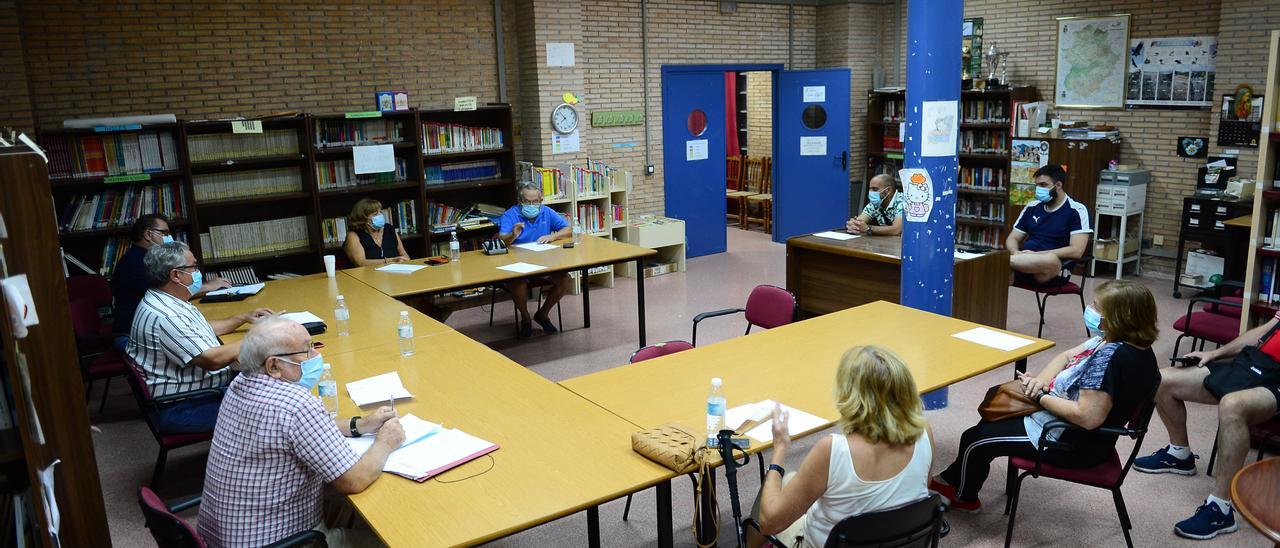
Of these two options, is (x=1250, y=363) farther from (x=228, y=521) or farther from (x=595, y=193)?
(x=595, y=193)

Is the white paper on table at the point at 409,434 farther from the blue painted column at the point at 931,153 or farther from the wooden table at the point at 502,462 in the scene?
the blue painted column at the point at 931,153

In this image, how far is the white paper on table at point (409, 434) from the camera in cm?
331

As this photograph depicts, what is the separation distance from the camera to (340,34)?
330 inches

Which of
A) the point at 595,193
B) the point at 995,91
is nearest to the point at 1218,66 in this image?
the point at 995,91

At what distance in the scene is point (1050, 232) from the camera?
7305 mm

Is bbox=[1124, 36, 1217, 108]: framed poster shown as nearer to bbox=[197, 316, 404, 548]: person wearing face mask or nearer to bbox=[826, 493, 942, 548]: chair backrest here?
bbox=[826, 493, 942, 548]: chair backrest

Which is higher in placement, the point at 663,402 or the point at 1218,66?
the point at 1218,66

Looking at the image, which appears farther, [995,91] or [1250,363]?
[995,91]

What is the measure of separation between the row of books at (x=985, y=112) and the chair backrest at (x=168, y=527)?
375 inches

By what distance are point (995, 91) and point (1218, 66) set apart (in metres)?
2.14

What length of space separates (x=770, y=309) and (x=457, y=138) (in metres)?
4.46

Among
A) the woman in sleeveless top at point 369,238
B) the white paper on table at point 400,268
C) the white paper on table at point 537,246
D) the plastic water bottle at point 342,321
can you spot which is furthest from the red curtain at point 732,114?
the plastic water bottle at point 342,321

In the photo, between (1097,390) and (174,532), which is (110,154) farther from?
(1097,390)

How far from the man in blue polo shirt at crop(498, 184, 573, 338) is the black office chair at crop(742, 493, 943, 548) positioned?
17.0ft
